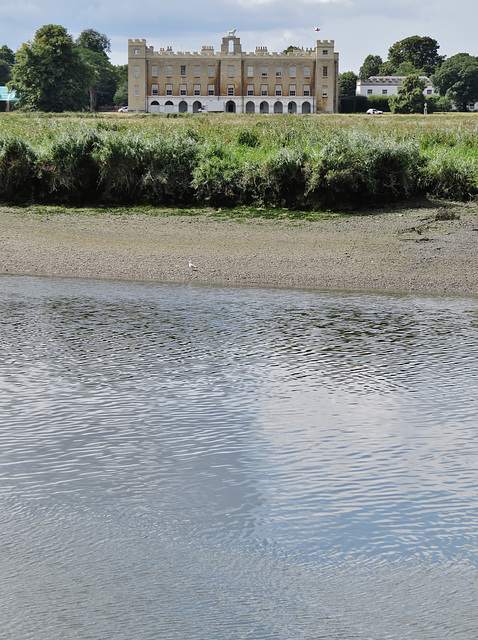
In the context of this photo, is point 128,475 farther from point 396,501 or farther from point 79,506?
point 396,501

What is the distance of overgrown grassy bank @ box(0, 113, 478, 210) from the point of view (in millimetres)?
16266

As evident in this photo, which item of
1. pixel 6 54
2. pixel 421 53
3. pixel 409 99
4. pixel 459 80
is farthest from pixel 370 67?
pixel 6 54

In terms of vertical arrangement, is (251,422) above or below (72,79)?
below

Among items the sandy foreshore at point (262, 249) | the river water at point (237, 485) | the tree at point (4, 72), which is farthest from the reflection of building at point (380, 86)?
the river water at point (237, 485)

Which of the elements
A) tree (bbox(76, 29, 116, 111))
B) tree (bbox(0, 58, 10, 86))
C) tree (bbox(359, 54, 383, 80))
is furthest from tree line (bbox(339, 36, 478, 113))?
tree (bbox(0, 58, 10, 86))

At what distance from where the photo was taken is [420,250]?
43.8 ft

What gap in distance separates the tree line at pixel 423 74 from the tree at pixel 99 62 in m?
37.9

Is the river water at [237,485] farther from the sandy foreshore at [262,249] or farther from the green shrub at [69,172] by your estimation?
the green shrub at [69,172]

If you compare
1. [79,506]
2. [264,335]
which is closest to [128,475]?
[79,506]

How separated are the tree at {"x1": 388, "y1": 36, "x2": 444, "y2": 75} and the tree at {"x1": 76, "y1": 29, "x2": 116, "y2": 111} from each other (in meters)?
50.7

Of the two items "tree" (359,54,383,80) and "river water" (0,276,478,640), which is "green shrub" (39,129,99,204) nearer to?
"river water" (0,276,478,640)

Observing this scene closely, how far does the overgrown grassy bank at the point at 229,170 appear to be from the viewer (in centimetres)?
1627

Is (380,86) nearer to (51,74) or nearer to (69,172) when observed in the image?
(51,74)

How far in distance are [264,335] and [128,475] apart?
13.6 ft
